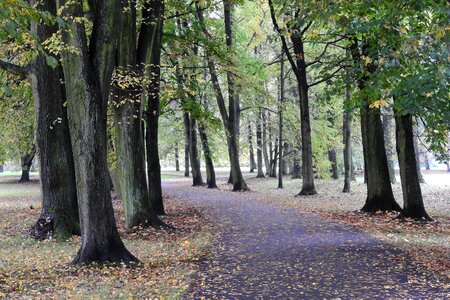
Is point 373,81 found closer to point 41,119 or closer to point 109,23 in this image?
Result: point 109,23

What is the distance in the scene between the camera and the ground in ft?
22.0

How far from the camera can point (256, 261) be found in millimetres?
8656

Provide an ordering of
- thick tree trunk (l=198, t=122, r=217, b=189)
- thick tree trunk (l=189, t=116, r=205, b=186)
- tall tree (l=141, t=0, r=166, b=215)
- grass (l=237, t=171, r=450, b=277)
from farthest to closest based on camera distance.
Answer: thick tree trunk (l=189, t=116, r=205, b=186)
thick tree trunk (l=198, t=122, r=217, b=189)
tall tree (l=141, t=0, r=166, b=215)
grass (l=237, t=171, r=450, b=277)

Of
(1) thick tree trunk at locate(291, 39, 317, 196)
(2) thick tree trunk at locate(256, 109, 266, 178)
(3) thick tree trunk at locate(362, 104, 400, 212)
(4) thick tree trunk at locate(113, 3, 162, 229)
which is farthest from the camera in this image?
(2) thick tree trunk at locate(256, 109, 266, 178)

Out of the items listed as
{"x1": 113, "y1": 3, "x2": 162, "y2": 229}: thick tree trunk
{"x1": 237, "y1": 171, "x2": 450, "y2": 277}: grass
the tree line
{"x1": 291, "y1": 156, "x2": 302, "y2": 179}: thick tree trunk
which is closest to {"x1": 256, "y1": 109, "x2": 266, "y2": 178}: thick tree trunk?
{"x1": 291, "y1": 156, "x2": 302, "y2": 179}: thick tree trunk

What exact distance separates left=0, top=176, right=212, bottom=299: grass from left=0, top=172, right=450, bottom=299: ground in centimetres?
2

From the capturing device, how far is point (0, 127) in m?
16.6

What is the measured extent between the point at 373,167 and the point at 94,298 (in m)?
11.2

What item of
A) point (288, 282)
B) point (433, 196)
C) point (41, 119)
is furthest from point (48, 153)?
point (433, 196)

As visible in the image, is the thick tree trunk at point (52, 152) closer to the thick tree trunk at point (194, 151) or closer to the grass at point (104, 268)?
the grass at point (104, 268)

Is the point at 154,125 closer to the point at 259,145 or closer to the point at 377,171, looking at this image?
the point at 377,171

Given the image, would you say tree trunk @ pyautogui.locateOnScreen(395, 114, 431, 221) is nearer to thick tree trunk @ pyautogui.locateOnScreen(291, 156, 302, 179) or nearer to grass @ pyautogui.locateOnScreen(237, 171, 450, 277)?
grass @ pyautogui.locateOnScreen(237, 171, 450, 277)

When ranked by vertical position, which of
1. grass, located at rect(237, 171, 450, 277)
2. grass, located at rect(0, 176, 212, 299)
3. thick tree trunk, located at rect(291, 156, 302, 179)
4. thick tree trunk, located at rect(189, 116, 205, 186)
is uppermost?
thick tree trunk, located at rect(189, 116, 205, 186)

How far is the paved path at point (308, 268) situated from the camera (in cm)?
656
